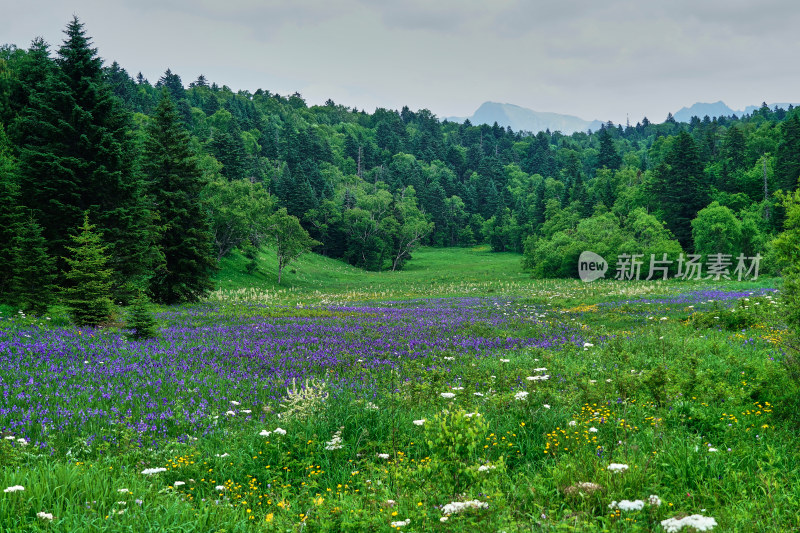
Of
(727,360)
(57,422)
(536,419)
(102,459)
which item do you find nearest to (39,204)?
(57,422)

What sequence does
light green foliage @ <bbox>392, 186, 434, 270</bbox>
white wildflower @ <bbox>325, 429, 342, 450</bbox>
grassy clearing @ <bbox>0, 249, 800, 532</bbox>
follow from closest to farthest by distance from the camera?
grassy clearing @ <bbox>0, 249, 800, 532</bbox>, white wildflower @ <bbox>325, 429, 342, 450</bbox>, light green foliage @ <bbox>392, 186, 434, 270</bbox>

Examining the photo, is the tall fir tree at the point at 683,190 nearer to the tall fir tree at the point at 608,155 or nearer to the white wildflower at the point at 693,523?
the tall fir tree at the point at 608,155

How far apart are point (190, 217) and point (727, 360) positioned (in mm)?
24323

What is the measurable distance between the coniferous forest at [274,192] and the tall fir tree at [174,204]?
8 cm

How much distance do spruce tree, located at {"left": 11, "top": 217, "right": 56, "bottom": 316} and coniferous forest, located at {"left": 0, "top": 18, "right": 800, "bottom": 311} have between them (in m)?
0.09

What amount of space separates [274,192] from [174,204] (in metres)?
71.9

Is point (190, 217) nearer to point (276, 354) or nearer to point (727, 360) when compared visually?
point (276, 354)

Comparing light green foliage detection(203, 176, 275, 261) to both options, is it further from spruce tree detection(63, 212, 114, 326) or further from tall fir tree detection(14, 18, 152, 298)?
spruce tree detection(63, 212, 114, 326)

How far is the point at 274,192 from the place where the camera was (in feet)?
309

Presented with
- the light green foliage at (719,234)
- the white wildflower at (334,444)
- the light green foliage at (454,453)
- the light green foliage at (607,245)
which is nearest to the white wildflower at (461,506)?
the light green foliage at (454,453)

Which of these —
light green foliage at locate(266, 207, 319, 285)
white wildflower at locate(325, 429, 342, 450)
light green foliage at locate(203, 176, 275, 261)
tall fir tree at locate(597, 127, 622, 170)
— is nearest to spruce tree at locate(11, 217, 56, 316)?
white wildflower at locate(325, 429, 342, 450)

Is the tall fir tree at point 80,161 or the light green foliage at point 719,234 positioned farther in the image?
→ the light green foliage at point 719,234

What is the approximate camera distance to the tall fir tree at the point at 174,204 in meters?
24.2

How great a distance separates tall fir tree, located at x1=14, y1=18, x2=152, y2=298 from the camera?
64.4ft
